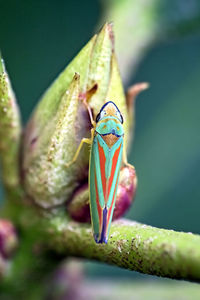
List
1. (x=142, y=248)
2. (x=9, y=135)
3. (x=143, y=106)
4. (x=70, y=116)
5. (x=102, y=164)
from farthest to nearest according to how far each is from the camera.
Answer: (x=143, y=106)
(x=102, y=164)
(x=9, y=135)
(x=70, y=116)
(x=142, y=248)

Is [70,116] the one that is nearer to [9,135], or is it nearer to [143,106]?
[9,135]

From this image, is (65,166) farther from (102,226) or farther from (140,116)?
(140,116)

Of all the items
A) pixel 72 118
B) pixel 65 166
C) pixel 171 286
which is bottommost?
pixel 171 286

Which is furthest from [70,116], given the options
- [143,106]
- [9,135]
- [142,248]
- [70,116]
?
[143,106]

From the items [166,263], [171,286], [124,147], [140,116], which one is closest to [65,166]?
[124,147]

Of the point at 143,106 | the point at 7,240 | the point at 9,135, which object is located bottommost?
the point at 7,240

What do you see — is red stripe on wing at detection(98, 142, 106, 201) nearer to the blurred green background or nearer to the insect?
the insect

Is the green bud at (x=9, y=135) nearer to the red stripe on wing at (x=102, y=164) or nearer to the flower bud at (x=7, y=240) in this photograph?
the flower bud at (x=7, y=240)

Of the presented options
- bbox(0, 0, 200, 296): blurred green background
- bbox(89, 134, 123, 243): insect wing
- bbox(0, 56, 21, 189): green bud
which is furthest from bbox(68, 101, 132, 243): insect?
bbox(0, 0, 200, 296): blurred green background
